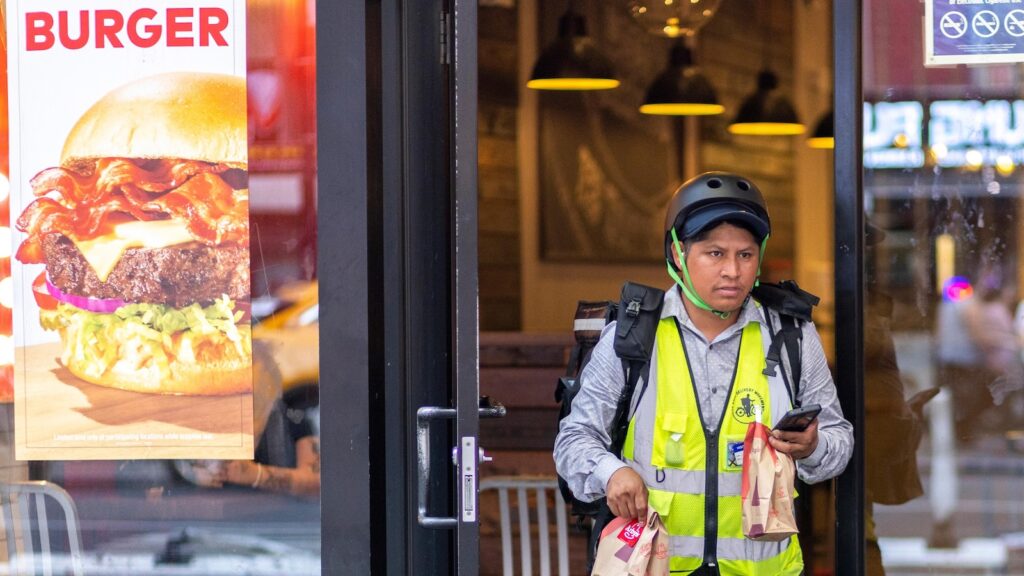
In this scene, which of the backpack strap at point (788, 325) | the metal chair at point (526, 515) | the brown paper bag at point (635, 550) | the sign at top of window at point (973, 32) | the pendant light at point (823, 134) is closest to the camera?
the brown paper bag at point (635, 550)

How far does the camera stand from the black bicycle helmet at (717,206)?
10.5 feet

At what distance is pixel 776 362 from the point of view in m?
3.31

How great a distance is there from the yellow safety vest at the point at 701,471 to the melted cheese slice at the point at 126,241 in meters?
1.45

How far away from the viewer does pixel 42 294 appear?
149 inches

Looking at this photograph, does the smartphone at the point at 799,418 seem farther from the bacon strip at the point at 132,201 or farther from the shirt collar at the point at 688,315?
the bacon strip at the point at 132,201

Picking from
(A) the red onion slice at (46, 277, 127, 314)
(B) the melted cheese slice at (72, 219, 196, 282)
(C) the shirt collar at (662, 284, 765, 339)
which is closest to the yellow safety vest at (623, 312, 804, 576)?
(C) the shirt collar at (662, 284, 765, 339)

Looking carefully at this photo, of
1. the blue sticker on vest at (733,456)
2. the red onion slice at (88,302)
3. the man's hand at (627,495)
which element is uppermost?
the red onion slice at (88,302)

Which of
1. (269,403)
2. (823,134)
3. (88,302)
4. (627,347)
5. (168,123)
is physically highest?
(823,134)

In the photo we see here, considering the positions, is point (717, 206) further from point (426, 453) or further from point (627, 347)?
point (426, 453)

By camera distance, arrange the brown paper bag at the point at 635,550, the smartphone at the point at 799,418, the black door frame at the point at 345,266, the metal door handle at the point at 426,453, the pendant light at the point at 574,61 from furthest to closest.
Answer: the pendant light at the point at 574,61 < the black door frame at the point at 345,266 < the metal door handle at the point at 426,453 < the smartphone at the point at 799,418 < the brown paper bag at the point at 635,550

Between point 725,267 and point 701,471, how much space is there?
500mm

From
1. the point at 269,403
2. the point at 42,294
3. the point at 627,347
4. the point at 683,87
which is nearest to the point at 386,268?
the point at 269,403

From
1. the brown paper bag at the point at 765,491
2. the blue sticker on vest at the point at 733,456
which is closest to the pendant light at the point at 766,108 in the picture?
the blue sticker on vest at the point at 733,456

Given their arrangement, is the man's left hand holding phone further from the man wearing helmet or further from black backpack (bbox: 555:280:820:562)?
black backpack (bbox: 555:280:820:562)
